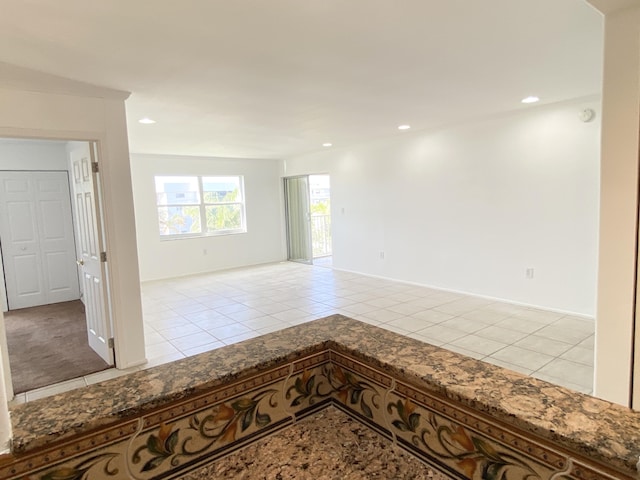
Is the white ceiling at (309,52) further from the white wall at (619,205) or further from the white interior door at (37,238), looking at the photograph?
the white interior door at (37,238)

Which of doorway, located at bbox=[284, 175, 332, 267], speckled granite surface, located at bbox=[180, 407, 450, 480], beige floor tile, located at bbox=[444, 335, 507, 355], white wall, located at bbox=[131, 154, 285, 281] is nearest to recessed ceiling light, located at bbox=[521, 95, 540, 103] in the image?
beige floor tile, located at bbox=[444, 335, 507, 355]

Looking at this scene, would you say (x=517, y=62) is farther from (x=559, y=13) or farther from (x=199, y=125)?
(x=199, y=125)

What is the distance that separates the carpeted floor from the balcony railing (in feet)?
17.2

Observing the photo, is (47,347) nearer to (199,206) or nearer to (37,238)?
(37,238)

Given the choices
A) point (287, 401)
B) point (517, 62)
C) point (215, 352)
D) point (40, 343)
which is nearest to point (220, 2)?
point (215, 352)

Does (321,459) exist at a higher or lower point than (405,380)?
lower

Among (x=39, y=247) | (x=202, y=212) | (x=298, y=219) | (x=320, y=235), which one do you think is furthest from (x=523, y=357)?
(x=39, y=247)

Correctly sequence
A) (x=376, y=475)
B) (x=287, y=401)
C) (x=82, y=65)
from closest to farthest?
(x=376, y=475)
(x=287, y=401)
(x=82, y=65)

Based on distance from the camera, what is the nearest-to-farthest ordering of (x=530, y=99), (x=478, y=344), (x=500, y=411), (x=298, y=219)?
(x=500, y=411) < (x=478, y=344) < (x=530, y=99) < (x=298, y=219)

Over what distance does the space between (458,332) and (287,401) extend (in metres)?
3.26

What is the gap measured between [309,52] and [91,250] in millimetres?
2643

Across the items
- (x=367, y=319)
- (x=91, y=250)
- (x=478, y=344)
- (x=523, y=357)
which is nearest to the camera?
(x=523, y=357)

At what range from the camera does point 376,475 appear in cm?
84

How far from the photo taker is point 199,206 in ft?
24.8
